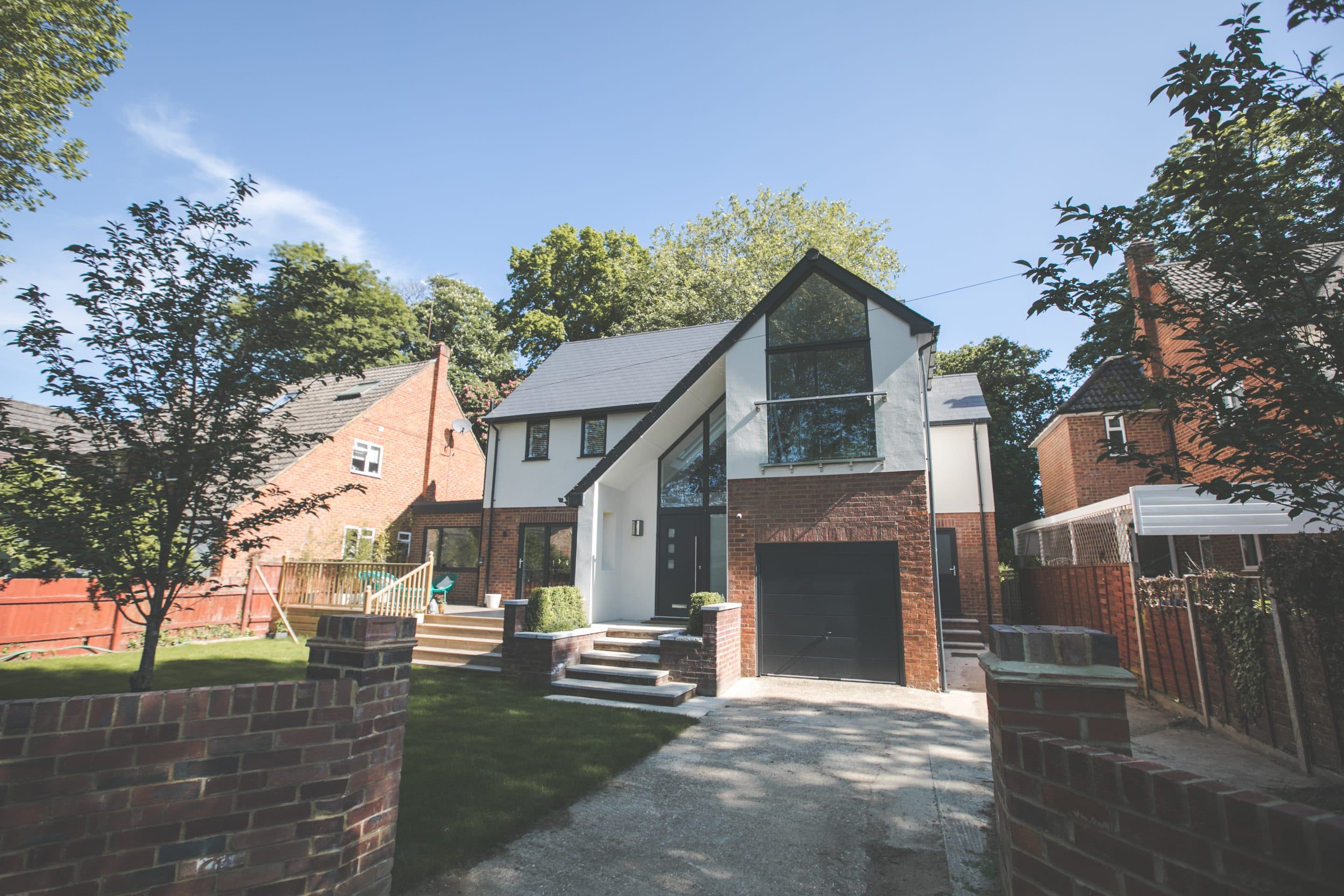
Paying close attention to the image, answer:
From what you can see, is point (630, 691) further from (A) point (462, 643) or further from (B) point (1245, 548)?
(B) point (1245, 548)

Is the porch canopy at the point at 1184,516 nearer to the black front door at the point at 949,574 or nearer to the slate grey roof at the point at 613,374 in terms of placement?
the black front door at the point at 949,574

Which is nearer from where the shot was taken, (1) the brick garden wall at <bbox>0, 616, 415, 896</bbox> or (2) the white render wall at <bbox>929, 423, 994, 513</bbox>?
(1) the brick garden wall at <bbox>0, 616, 415, 896</bbox>

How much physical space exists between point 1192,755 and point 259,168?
11.3 meters

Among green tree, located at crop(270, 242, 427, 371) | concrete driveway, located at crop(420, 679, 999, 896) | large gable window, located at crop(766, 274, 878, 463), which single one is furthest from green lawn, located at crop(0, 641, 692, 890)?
large gable window, located at crop(766, 274, 878, 463)

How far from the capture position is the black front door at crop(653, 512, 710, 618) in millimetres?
12898

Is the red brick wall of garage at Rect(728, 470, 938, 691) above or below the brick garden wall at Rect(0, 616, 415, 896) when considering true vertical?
above

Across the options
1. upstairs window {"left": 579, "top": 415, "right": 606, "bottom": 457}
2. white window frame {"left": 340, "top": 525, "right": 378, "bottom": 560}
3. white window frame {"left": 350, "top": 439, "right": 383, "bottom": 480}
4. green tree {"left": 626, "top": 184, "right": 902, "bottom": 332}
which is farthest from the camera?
green tree {"left": 626, "top": 184, "right": 902, "bottom": 332}

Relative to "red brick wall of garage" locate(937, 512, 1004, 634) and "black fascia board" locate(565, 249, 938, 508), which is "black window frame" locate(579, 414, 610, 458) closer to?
"black fascia board" locate(565, 249, 938, 508)

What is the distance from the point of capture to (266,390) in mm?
5840

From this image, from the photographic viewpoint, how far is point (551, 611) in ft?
33.9

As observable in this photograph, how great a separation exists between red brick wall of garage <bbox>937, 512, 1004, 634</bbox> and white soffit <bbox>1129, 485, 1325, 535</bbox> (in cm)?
582

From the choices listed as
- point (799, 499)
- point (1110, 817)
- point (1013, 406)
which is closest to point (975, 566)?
point (799, 499)

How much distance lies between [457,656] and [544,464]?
20.5 feet

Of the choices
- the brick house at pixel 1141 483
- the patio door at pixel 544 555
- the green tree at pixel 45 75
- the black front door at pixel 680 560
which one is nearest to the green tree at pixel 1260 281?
the brick house at pixel 1141 483
